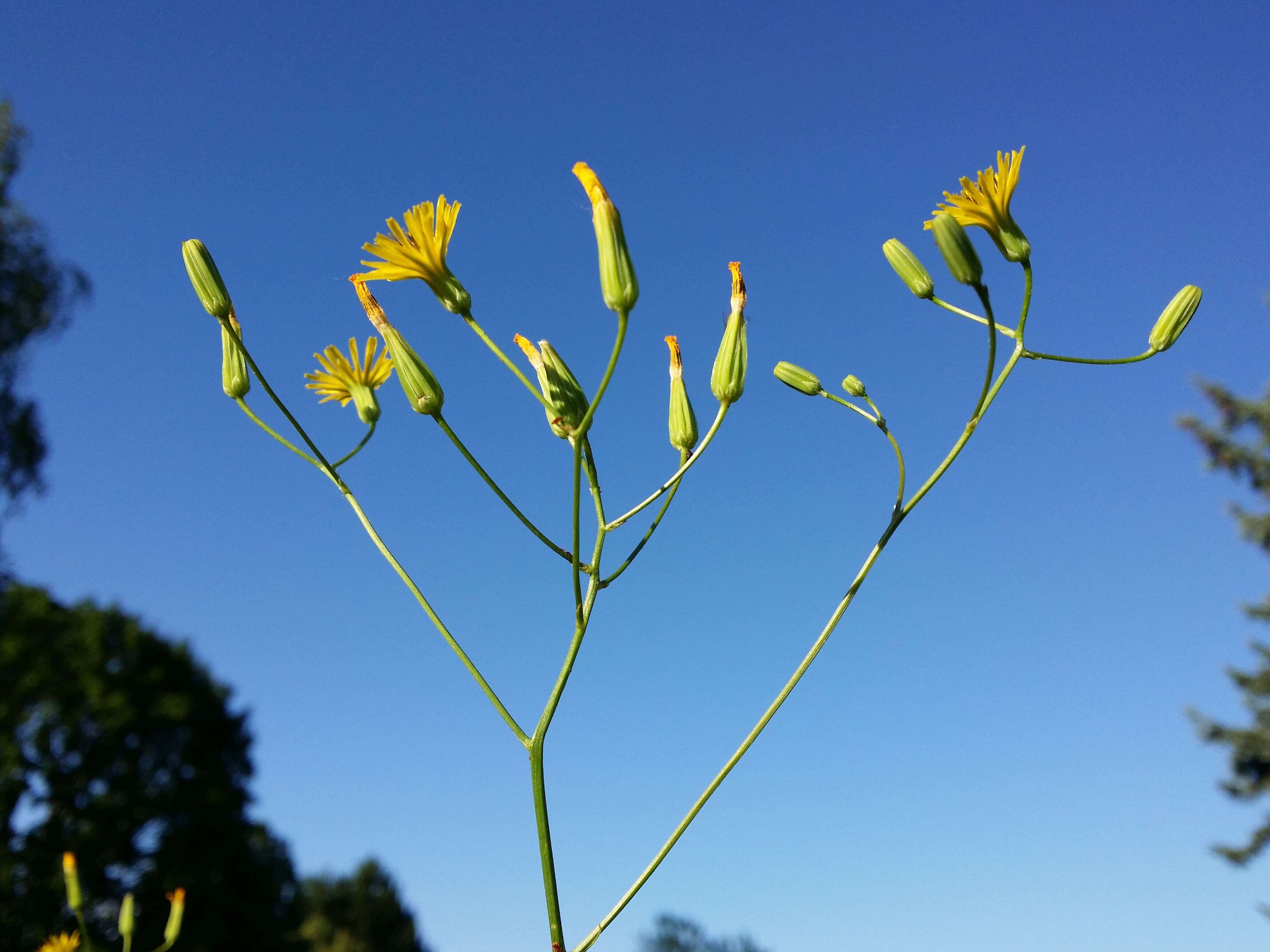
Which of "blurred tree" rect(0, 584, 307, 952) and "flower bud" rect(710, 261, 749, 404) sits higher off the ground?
"blurred tree" rect(0, 584, 307, 952)

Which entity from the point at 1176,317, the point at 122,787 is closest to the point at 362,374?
the point at 1176,317

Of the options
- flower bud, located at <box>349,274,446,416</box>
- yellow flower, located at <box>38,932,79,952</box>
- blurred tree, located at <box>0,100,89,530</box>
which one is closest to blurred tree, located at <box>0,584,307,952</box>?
blurred tree, located at <box>0,100,89,530</box>

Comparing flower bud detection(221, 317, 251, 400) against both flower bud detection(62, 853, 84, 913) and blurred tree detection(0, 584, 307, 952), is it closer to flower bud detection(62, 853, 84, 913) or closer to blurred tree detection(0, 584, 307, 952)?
flower bud detection(62, 853, 84, 913)

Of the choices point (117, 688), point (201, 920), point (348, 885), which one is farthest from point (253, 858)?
point (348, 885)

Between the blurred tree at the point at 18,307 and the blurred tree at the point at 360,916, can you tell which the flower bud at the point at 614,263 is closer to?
the blurred tree at the point at 18,307

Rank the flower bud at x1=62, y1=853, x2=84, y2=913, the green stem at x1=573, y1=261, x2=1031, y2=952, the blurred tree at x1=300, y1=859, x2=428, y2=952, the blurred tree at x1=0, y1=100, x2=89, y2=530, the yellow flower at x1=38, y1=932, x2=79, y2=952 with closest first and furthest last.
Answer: the green stem at x1=573, y1=261, x2=1031, y2=952
the flower bud at x1=62, y1=853, x2=84, y2=913
the yellow flower at x1=38, y1=932, x2=79, y2=952
the blurred tree at x1=0, y1=100, x2=89, y2=530
the blurred tree at x1=300, y1=859, x2=428, y2=952

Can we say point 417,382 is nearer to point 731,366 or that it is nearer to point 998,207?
point 731,366
